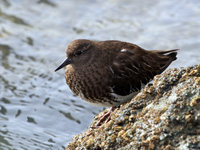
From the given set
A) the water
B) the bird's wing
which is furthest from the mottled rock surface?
the water

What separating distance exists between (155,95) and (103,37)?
4.94m

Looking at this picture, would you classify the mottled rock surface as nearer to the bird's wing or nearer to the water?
the bird's wing

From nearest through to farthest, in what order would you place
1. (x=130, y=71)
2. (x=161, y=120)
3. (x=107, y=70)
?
(x=161, y=120) < (x=107, y=70) < (x=130, y=71)

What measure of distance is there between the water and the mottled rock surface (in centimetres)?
179

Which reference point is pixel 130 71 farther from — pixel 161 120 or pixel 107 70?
pixel 161 120

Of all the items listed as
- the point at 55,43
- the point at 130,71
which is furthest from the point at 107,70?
the point at 55,43

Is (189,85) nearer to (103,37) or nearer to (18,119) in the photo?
(18,119)

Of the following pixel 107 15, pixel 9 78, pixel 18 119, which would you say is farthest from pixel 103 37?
pixel 18 119

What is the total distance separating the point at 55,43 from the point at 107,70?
13.6 feet

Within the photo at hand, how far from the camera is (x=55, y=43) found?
8.47m

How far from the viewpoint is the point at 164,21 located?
8609 mm

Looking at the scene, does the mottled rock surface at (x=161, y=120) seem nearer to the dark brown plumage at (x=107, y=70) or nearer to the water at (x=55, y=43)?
the dark brown plumage at (x=107, y=70)

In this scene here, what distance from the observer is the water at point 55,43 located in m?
5.89

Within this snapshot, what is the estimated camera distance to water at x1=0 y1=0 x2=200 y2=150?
589cm
